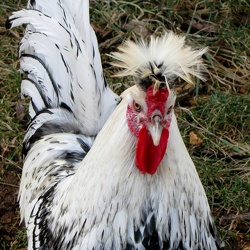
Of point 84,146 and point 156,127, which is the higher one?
point 156,127

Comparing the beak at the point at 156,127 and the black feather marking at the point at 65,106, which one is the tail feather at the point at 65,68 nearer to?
the black feather marking at the point at 65,106

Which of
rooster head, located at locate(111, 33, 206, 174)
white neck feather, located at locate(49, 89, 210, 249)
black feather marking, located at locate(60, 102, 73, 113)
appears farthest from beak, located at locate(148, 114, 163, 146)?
black feather marking, located at locate(60, 102, 73, 113)

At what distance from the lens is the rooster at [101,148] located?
2307 mm

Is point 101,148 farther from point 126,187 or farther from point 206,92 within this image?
point 206,92

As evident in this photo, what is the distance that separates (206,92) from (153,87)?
235 cm

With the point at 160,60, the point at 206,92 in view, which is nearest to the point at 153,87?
the point at 160,60

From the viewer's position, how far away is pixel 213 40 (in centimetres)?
481

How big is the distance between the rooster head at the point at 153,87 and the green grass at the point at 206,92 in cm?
150

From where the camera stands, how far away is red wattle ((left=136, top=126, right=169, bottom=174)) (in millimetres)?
2338

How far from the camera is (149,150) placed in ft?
7.75

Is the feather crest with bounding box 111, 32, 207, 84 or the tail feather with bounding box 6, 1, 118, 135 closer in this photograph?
the feather crest with bounding box 111, 32, 207, 84

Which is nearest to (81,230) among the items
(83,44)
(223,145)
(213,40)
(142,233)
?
(142,233)

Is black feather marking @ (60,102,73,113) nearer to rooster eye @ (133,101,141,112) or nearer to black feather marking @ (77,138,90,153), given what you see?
black feather marking @ (77,138,90,153)

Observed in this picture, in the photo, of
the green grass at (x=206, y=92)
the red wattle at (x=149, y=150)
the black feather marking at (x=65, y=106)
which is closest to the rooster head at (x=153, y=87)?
the red wattle at (x=149, y=150)
